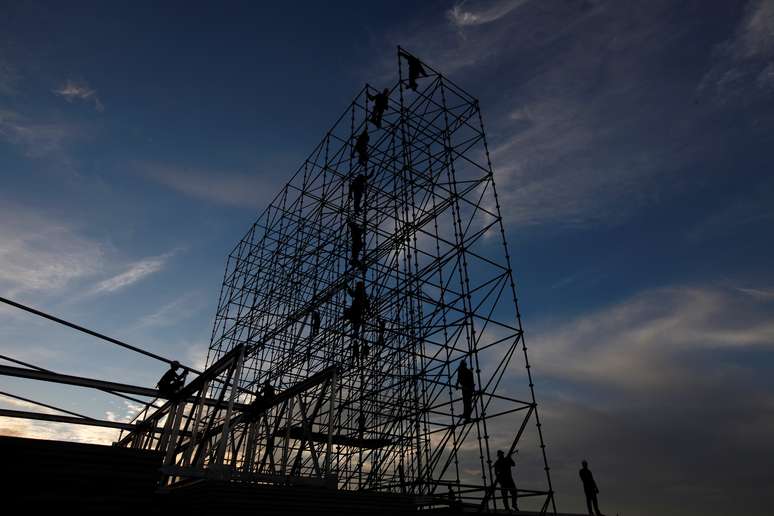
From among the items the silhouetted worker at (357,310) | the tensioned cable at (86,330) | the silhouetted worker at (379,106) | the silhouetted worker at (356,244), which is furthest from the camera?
Answer: the silhouetted worker at (379,106)

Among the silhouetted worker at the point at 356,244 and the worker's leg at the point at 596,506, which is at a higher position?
the silhouetted worker at the point at 356,244

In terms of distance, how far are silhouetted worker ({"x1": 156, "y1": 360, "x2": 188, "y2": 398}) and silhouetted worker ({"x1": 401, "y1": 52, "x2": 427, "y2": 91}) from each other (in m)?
11.8

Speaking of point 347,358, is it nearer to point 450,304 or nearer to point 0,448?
point 450,304

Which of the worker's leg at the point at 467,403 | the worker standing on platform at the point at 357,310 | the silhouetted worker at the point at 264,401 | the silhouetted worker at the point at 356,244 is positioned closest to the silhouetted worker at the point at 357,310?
the worker standing on platform at the point at 357,310

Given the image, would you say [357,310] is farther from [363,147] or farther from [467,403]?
[363,147]

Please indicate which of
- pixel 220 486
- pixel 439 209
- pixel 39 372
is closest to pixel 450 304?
pixel 439 209

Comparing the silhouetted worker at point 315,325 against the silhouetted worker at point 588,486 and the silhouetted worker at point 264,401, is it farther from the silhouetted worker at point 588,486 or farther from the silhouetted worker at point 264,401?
the silhouetted worker at point 588,486

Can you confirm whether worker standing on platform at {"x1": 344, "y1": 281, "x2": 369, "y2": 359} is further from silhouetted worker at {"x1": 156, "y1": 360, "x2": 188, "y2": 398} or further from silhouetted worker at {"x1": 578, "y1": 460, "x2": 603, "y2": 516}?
silhouetted worker at {"x1": 578, "y1": 460, "x2": 603, "y2": 516}

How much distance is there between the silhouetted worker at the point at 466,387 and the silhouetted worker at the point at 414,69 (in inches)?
394

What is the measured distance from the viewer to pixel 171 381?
1070cm

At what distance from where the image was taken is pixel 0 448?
586 cm

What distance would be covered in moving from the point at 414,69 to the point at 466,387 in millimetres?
11093

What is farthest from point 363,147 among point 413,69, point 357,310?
point 357,310

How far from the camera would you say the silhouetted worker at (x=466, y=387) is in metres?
12.0
